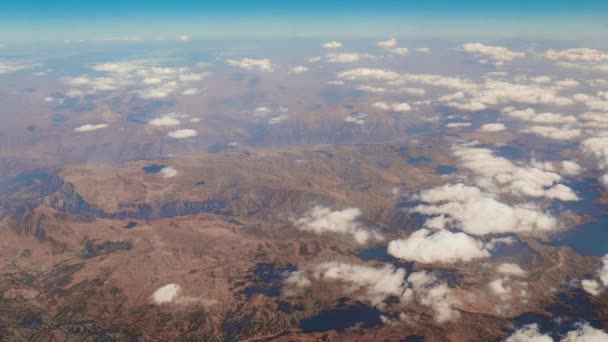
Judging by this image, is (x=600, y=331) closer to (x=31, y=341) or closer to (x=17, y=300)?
(x=31, y=341)

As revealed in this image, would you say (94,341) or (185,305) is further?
(185,305)

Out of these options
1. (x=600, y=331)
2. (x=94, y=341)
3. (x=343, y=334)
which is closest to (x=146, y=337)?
(x=94, y=341)

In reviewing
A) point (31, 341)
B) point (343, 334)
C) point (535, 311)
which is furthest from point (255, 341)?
point (535, 311)

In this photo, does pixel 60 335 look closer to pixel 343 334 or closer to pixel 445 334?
pixel 343 334

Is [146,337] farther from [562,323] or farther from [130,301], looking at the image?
[562,323]

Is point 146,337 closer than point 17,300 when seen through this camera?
Yes
